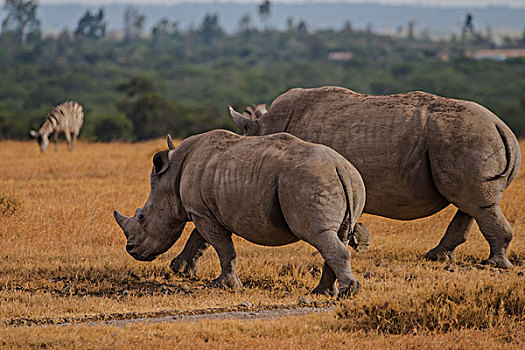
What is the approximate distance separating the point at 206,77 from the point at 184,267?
64328 mm

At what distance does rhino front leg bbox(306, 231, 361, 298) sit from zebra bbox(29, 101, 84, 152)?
62.3ft

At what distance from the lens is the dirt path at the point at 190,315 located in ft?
22.2

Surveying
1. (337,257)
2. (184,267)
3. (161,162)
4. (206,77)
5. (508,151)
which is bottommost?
(206,77)

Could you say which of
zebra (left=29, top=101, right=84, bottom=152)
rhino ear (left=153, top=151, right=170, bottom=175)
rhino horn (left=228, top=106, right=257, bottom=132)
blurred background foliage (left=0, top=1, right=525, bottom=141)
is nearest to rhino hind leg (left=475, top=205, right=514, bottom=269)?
rhino horn (left=228, top=106, right=257, bottom=132)

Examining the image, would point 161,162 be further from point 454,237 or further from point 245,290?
point 454,237

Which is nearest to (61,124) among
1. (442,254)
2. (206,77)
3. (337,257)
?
(442,254)

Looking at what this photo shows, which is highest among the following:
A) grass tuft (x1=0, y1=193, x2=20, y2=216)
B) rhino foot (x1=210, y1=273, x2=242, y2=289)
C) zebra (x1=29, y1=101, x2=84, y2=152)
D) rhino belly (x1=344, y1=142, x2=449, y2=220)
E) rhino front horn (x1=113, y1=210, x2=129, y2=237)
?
rhino belly (x1=344, y1=142, x2=449, y2=220)

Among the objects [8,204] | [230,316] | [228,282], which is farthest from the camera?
[8,204]

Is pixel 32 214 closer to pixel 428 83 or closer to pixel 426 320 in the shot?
pixel 426 320

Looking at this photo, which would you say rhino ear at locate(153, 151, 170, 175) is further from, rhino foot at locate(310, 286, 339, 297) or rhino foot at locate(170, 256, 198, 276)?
rhino foot at locate(310, 286, 339, 297)

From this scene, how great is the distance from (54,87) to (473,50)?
2483 inches

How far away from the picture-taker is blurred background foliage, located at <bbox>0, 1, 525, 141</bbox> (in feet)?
130

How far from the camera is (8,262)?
367 inches

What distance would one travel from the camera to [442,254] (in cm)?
991
